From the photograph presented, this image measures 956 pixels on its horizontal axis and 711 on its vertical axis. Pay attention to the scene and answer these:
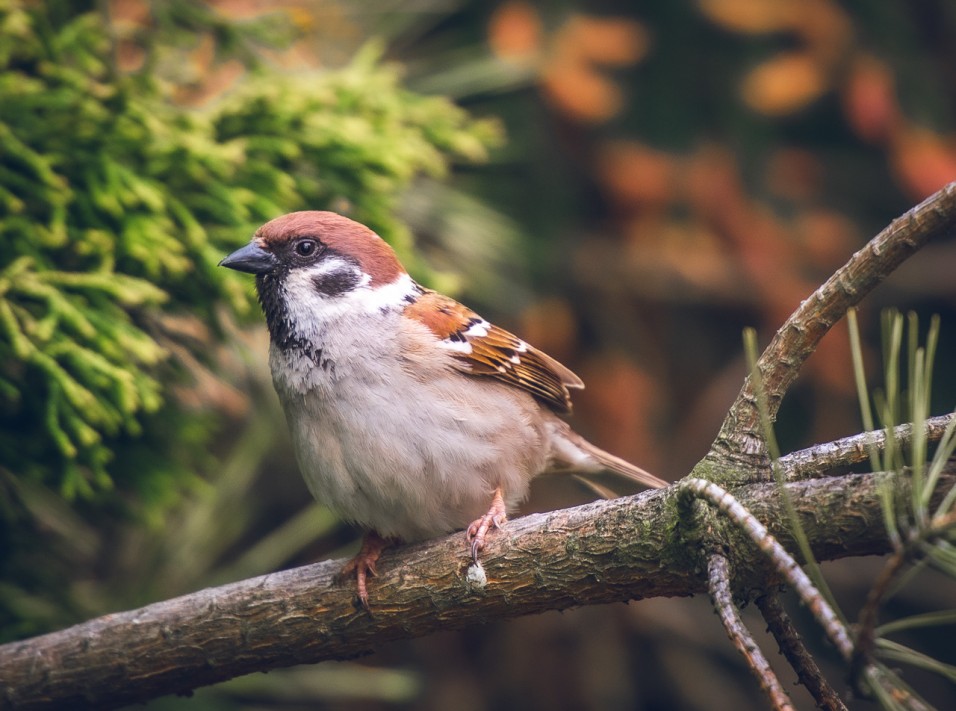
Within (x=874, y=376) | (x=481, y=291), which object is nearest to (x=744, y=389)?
(x=481, y=291)

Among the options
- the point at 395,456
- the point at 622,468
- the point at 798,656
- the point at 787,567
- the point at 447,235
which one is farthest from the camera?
the point at 447,235

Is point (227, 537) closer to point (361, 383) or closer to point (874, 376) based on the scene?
point (361, 383)

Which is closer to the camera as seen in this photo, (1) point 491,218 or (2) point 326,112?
(2) point 326,112

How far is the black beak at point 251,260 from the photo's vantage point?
80.4 inches

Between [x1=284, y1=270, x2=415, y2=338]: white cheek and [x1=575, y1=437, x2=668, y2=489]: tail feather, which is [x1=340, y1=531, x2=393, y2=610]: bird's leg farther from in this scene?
[x1=575, y1=437, x2=668, y2=489]: tail feather

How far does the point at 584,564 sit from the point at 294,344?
89cm

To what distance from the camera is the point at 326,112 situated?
2.38 m

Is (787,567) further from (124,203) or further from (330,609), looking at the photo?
(124,203)

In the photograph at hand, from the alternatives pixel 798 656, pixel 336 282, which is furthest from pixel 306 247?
pixel 798 656

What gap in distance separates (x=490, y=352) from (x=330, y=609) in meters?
0.73

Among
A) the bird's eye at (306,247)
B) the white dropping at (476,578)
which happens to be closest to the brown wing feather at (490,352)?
the bird's eye at (306,247)

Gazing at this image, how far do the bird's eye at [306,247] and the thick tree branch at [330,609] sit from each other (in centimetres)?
69

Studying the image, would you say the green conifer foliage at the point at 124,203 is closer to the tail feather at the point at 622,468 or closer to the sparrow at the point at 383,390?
the sparrow at the point at 383,390

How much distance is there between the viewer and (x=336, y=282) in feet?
7.27
